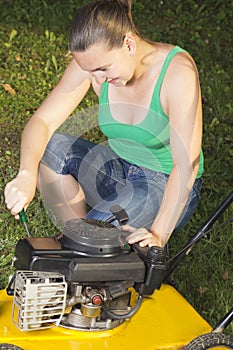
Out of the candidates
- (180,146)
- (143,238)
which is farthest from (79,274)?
(180,146)

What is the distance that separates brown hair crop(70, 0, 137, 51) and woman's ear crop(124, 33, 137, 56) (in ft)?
0.05

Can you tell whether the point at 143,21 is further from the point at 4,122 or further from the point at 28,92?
the point at 4,122

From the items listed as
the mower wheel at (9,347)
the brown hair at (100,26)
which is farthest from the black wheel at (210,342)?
the brown hair at (100,26)

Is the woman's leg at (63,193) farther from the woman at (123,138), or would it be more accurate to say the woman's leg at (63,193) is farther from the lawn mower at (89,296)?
the lawn mower at (89,296)

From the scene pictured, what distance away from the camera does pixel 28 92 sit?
4203 millimetres

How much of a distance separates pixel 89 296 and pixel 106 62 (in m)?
0.66

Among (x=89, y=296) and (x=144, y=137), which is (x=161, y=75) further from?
(x=89, y=296)

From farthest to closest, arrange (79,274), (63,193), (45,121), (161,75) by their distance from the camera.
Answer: (63,193)
(45,121)
(161,75)
(79,274)

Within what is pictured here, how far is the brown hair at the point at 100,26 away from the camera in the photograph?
2346mm

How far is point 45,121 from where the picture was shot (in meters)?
2.69

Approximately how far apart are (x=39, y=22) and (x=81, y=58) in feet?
8.06

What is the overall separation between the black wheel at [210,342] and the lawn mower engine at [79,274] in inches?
7.6

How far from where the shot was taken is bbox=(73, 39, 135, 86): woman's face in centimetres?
235

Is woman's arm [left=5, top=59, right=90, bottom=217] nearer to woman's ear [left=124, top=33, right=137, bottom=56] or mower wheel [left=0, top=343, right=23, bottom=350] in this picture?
woman's ear [left=124, top=33, right=137, bottom=56]
